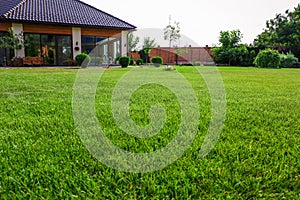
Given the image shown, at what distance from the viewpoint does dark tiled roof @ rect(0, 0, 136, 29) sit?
1414 centimetres

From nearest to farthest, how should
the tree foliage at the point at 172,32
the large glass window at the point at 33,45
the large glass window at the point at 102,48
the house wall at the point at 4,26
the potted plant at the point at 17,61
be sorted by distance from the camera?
the potted plant at the point at 17,61 → the house wall at the point at 4,26 → the large glass window at the point at 33,45 → the large glass window at the point at 102,48 → the tree foliage at the point at 172,32

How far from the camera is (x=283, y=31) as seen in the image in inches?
1024

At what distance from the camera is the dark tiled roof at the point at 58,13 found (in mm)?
14139

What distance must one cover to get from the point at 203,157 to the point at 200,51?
24.1m

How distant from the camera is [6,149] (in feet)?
5.05

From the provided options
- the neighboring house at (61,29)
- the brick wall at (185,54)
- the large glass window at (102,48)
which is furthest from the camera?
the brick wall at (185,54)

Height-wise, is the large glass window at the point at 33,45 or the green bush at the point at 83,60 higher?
the large glass window at the point at 33,45

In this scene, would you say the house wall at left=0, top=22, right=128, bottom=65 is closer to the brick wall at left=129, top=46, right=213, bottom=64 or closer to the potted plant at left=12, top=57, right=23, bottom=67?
the potted plant at left=12, top=57, right=23, bottom=67

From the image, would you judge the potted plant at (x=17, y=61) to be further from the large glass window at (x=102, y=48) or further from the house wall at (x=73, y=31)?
the large glass window at (x=102, y=48)

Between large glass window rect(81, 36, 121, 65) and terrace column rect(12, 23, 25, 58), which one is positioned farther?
large glass window rect(81, 36, 121, 65)

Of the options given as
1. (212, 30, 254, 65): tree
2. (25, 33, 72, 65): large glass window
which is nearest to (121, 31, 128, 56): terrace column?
(25, 33, 72, 65): large glass window

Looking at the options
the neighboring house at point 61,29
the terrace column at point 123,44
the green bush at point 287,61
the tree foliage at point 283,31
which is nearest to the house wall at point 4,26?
the neighboring house at point 61,29

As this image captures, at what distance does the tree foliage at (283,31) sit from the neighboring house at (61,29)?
1531 cm

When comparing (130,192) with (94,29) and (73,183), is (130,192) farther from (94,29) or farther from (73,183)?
(94,29)
